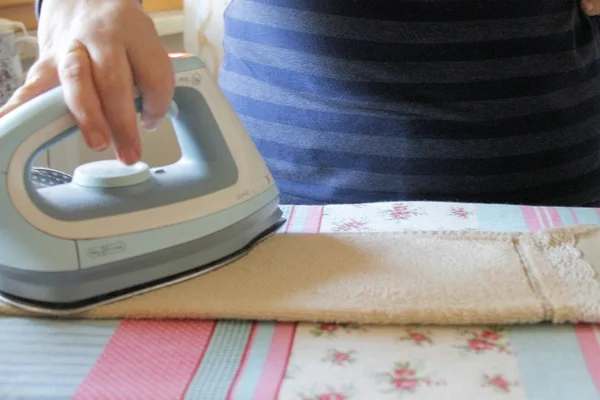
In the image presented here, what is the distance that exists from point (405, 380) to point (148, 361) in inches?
6.4

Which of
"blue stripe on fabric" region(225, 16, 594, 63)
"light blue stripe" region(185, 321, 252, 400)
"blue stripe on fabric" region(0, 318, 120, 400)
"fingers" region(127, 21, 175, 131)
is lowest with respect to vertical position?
"light blue stripe" region(185, 321, 252, 400)

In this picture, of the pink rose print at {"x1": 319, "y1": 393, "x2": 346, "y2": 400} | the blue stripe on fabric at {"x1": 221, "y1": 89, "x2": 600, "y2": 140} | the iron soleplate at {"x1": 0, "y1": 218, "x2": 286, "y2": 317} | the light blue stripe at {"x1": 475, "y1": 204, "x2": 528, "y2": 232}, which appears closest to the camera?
the pink rose print at {"x1": 319, "y1": 393, "x2": 346, "y2": 400}

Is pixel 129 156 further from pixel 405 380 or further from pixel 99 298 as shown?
pixel 405 380

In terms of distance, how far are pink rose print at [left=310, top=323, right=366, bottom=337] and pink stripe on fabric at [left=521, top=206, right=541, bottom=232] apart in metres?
0.24

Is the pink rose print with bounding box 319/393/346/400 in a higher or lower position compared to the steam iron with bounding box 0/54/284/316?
lower

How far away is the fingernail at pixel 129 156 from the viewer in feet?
2.01

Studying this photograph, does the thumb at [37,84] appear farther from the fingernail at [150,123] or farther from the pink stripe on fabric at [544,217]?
the pink stripe on fabric at [544,217]

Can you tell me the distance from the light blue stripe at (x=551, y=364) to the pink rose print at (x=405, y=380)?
6cm

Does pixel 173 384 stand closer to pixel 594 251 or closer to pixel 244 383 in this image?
pixel 244 383

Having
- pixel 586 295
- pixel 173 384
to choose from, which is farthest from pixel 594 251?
pixel 173 384

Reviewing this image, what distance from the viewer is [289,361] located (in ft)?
1.66

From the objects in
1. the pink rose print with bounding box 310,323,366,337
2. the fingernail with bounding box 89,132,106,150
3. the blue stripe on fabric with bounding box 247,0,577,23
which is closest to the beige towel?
the pink rose print with bounding box 310,323,366,337

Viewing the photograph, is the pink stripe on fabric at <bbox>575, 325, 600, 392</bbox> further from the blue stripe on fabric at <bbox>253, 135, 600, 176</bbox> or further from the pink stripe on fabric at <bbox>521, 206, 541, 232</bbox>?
the blue stripe on fabric at <bbox>253, 135, 600, 176</bbox>

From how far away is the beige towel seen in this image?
1.79ft
